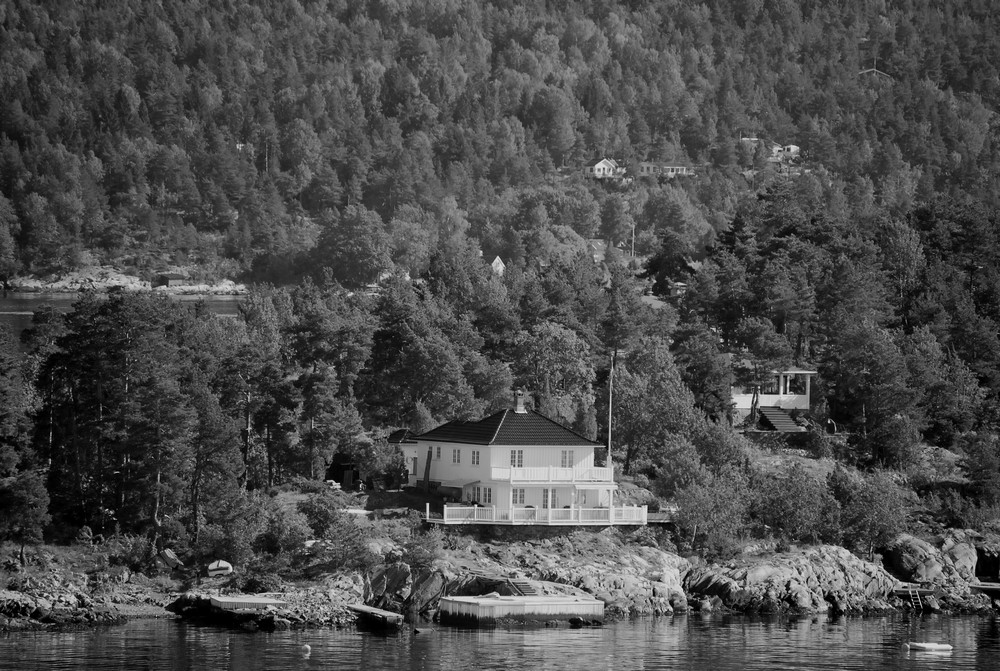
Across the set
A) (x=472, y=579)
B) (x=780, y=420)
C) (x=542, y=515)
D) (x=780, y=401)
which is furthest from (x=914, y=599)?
(x=780, y=401)

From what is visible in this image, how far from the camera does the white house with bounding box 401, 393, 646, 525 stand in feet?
237

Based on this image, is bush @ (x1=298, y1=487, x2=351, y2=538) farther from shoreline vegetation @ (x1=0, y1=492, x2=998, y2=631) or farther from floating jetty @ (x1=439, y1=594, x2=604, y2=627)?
floating jetty @ (x1=439, y1=594, x2=604, y2=627)

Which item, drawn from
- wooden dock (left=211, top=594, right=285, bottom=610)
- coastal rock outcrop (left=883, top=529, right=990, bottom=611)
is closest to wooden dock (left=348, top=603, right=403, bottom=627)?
wooden dock (left=211, top=594, right=285, bottom=610)

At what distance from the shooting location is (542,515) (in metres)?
71.7

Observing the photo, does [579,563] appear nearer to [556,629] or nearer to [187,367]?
[556,629]

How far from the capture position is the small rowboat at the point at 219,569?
67625 millimetres

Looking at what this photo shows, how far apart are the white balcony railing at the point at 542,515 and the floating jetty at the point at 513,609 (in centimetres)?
561

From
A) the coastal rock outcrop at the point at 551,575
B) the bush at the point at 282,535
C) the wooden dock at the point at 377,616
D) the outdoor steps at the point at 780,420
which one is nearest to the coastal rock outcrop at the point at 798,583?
the coastal rock outcrop at the point at 551,575

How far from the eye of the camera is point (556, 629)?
209ft

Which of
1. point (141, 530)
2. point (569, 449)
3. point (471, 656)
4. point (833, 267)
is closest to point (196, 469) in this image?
point (141, 530)

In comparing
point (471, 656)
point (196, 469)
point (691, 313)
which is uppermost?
point (691, 313)

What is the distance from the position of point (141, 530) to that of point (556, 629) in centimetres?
1728

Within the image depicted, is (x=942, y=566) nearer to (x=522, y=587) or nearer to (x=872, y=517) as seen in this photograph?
(x=872, y=517)

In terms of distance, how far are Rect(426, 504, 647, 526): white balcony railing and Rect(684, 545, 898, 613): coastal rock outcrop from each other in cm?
330
